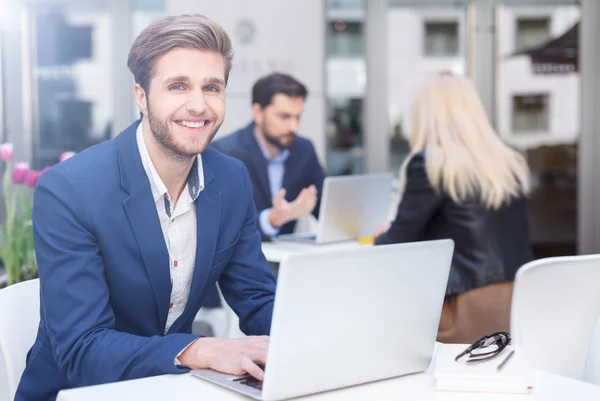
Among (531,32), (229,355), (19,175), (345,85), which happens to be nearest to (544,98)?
(531,32)

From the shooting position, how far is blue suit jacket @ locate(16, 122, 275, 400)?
1.78m

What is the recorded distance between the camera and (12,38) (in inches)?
265

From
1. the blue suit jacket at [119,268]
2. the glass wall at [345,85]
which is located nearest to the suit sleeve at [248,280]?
the blue suit jacket at [119,268]

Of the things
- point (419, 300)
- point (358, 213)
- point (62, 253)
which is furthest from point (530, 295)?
point (358, 213)

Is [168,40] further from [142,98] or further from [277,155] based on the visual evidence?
[277,155]

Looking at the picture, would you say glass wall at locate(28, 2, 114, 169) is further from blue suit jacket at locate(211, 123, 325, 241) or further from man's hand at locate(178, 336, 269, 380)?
man's hand at locate(178, 336, 269, 380)

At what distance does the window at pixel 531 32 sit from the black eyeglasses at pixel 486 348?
567 cm

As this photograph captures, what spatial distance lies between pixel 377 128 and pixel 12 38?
2.97 metres

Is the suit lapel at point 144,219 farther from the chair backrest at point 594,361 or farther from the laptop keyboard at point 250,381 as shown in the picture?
the chair backrest at point 594,361

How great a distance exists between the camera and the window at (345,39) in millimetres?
6883

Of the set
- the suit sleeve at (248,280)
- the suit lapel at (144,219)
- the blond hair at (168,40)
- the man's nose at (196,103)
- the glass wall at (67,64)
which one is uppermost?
the glass wall at (67,64)

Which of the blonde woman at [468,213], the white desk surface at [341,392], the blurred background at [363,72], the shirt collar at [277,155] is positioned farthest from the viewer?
the blurred background at [363,72]

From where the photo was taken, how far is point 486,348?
1805mm

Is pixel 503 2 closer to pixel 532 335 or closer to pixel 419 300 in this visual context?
pixel 532 335
